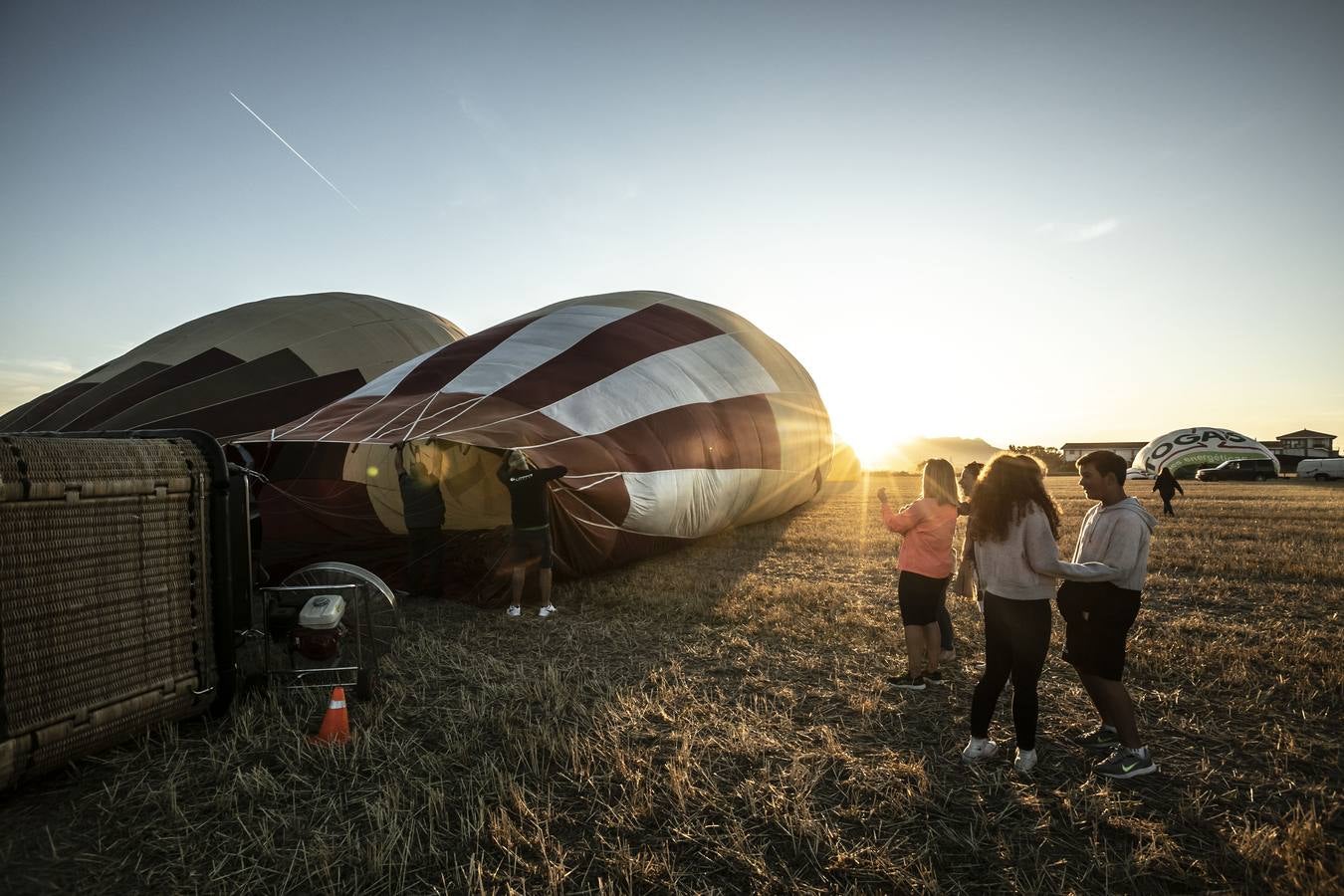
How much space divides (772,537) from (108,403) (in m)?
9.00

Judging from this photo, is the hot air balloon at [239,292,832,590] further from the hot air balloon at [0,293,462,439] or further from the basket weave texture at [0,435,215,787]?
the basket weave texture at [0,435,215,787]

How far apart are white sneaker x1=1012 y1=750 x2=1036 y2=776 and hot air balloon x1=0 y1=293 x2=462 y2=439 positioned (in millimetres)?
8654

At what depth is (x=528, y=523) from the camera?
5270 mm

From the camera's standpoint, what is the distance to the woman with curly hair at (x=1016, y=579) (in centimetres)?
266

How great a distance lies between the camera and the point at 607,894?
195 cm

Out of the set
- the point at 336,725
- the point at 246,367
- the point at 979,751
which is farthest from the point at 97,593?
the point at 246,367

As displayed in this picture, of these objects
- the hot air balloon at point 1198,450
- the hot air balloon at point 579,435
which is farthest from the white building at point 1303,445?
the hot air balloon at point 579,435

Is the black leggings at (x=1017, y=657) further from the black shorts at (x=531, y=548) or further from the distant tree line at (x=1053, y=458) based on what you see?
the distant tree line at (x=1053, y=458)

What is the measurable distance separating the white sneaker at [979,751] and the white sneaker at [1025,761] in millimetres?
99

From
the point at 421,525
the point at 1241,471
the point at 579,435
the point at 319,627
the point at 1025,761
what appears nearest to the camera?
the point at 1025,761

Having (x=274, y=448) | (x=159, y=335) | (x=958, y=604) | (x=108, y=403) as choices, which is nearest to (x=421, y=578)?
(x=274, y=448)

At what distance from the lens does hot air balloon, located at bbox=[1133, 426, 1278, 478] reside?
110 feet

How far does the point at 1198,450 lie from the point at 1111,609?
40.0m

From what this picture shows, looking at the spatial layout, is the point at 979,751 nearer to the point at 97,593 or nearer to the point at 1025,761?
the point at 1025,761
